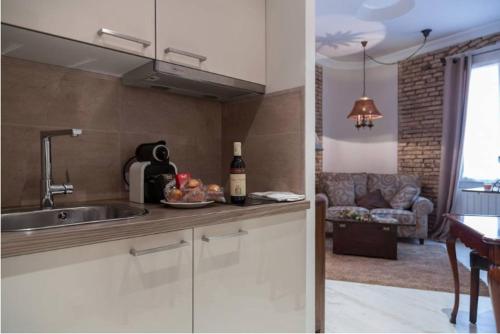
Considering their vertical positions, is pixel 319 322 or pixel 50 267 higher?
pixel 50 267

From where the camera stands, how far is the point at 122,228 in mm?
904

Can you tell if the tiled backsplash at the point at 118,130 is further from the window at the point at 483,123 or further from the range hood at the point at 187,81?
the window at the point at 483,123

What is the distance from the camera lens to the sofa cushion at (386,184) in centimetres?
473

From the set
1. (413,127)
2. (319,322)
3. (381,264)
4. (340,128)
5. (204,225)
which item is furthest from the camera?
(340,128)

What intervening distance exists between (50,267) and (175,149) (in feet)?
3.51

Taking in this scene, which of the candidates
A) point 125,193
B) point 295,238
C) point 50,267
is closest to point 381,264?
point 295,238

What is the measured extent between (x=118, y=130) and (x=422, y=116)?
15.4 ft

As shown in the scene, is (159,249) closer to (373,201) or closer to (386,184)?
(373,201)

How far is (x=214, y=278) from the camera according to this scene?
114cm

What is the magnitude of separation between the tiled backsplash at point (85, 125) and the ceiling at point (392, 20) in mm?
2568

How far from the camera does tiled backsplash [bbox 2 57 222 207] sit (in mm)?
1311

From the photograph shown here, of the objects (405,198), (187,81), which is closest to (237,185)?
(187,81)

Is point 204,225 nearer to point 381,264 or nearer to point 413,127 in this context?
point 381,264

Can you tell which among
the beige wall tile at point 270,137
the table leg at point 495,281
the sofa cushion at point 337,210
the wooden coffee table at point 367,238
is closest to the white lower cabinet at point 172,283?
the beige wall tile at point 270,137
